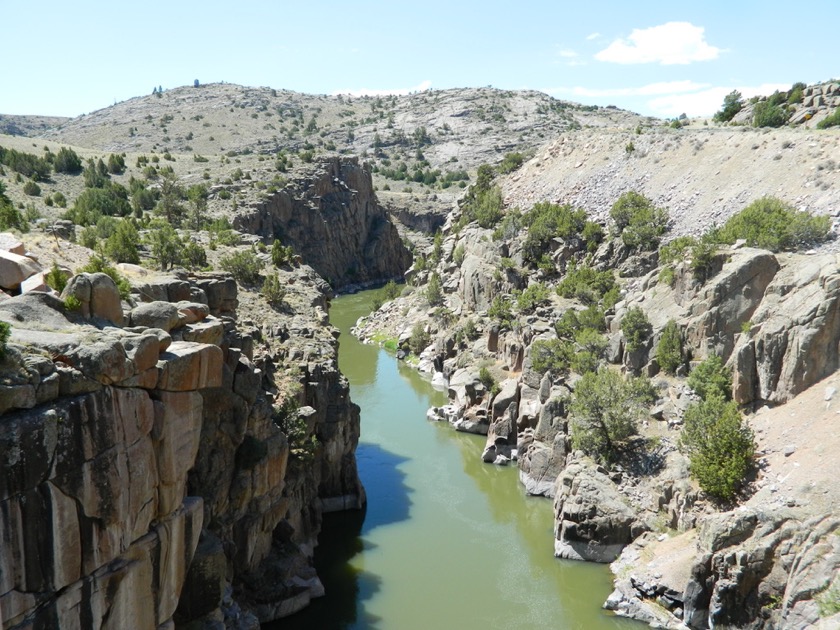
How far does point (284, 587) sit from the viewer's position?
80.7 ft

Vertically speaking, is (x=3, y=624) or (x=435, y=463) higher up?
(x=3, y=624)

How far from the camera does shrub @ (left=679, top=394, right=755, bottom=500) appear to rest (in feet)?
83.9

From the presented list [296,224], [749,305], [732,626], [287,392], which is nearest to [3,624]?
[287,392]

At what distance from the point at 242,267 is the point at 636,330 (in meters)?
21.8

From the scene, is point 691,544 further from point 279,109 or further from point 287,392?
point 279,109

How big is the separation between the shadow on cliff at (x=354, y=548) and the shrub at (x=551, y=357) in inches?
373

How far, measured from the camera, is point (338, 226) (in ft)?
317

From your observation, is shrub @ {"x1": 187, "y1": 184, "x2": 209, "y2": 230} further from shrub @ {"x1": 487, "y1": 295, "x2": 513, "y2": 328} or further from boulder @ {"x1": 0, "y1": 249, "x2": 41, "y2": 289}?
boulder @ {"x1": 0, "y1": 249, "x2": 41, "y2": 289}

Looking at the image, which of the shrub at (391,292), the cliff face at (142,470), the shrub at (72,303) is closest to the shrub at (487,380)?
the cliff face at (142,470)

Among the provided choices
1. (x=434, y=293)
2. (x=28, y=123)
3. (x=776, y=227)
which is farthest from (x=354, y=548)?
(x=28, y=123)

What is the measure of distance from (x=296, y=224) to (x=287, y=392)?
2484 inches

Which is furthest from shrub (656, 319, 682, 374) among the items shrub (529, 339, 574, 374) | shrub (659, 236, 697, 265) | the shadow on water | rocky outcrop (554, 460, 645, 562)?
the shadow on water

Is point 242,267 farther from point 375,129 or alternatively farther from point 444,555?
point 375,129

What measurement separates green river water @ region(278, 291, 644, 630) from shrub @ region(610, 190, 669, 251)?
17.4m
